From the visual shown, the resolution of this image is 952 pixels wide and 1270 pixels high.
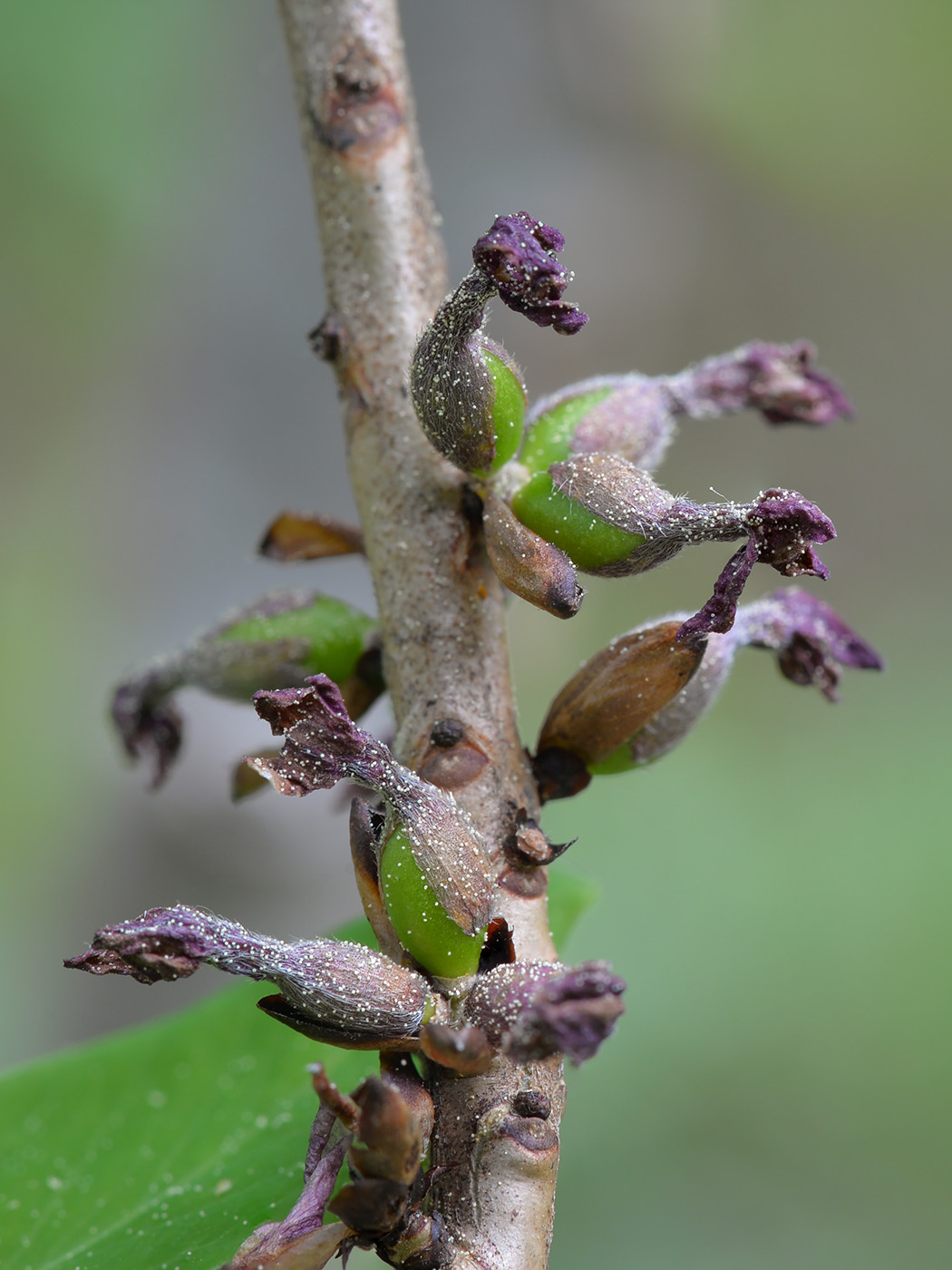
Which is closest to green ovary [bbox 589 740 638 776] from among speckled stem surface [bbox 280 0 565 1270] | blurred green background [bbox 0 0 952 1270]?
speckled stem surface [bbox 280 0 565 1270]

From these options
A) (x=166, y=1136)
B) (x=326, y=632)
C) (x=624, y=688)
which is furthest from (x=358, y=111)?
(x=166, y=1136)

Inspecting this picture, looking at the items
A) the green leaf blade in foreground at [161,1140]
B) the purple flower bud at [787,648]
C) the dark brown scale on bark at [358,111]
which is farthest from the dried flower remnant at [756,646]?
the dark brown scale on bark at [358,111]

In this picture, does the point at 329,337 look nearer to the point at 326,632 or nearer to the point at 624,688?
the point at 326,632

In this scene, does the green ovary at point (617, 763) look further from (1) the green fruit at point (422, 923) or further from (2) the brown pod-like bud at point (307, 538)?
(2) the brown pod-like bud at point (307, 538)

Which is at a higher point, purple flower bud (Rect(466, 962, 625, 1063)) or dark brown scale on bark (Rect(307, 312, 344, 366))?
dark brown scale on bark (Rect(307, 312, 344, 366))

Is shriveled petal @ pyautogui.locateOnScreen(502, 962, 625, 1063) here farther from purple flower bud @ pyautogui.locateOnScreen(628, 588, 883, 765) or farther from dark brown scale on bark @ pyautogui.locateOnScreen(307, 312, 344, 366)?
dark brown scale on bark @ pyautogui.locateOnScreen(307, 312, 344, 366)

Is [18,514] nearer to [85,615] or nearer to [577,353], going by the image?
[85,615]
